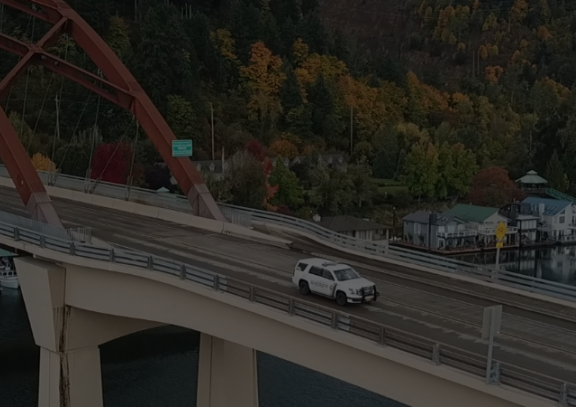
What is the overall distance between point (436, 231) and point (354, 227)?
11372mm

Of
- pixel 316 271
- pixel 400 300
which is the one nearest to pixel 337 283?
pixel 316 271

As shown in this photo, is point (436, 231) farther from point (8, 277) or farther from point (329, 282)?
point (329, 282)

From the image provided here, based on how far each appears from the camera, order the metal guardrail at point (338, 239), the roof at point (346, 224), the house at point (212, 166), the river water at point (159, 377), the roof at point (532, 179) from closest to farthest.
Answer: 1. the metal guardrail at point (338, 239)
2. the river water at point (159, 377)
3. the roof at point (346, 224)
4. the house at point (212, 166)
5. the roof at point (532, 179)

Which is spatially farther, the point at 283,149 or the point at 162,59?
the point at 283,149

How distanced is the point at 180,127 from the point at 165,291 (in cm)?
7001

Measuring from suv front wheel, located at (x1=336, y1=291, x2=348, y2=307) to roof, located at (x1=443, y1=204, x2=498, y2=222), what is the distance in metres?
71.6

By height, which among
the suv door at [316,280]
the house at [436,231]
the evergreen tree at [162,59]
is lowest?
the house at [436,231]

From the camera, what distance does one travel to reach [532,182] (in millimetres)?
112812

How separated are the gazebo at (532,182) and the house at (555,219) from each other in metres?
11.8

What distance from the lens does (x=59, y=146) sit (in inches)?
3236

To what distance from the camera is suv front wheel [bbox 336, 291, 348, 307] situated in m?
23.8

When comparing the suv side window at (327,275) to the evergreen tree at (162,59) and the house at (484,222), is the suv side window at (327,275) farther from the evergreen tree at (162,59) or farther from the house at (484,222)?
the evergreen tree at (162,59)

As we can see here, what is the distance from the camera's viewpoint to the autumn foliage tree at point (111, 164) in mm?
75812

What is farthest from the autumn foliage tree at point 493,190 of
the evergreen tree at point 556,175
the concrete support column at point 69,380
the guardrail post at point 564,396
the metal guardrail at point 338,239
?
the guardrail post at point 564,396
